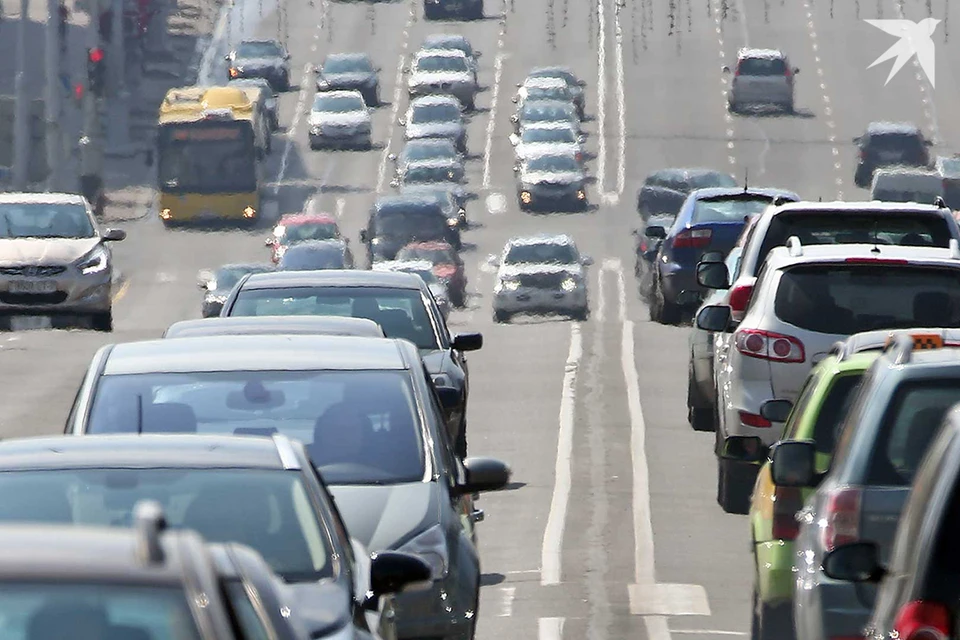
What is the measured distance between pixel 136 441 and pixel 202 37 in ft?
255

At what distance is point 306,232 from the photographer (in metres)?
52.5

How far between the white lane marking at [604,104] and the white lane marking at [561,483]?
39547 mm

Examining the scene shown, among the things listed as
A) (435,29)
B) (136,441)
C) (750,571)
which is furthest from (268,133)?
(136,441)

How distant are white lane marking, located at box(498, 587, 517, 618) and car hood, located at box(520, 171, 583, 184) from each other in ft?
161

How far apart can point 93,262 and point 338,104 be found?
132 ft

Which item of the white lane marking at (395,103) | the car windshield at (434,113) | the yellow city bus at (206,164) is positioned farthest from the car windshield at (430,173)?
the car windshield at (434,113)

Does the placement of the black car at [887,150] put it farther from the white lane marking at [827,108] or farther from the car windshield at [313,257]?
the car windshield at [313,257]

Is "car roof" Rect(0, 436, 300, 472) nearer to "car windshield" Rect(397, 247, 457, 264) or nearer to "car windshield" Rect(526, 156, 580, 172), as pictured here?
"car windshield" Rect(397, 247, 457, 264)

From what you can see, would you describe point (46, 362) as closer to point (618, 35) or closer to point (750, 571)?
point (750, 571)

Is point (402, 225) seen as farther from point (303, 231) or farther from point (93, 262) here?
point (93, 262)

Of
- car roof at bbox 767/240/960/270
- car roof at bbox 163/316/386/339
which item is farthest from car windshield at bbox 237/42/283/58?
car roof at bbox 163/316/386/339

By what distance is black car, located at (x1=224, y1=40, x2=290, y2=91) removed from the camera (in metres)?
74.3

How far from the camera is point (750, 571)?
1384 centimetres

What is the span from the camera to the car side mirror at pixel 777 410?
14312 mm
